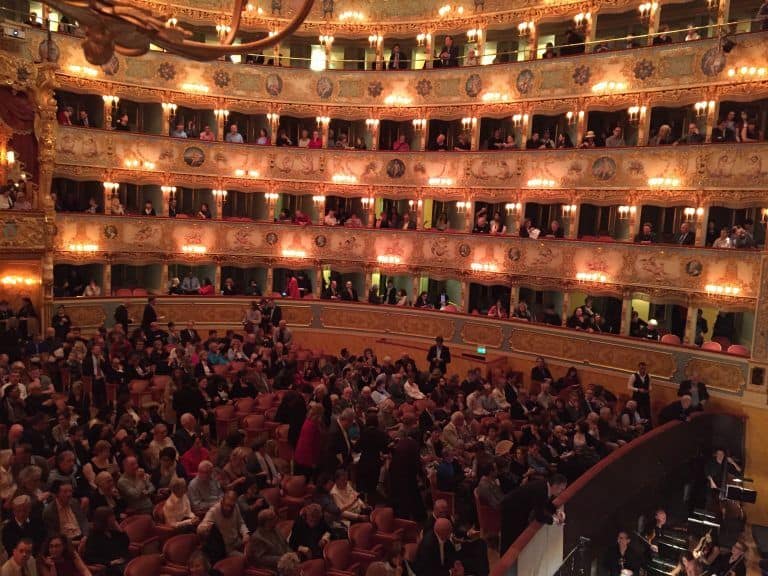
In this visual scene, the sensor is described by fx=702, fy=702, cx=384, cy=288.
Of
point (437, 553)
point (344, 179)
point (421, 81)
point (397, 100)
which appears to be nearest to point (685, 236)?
point (421, 81)

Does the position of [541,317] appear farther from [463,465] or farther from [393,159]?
[463,465]

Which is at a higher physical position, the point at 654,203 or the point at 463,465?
the point at 654,203

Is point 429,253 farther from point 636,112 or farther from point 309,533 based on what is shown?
point 309,533

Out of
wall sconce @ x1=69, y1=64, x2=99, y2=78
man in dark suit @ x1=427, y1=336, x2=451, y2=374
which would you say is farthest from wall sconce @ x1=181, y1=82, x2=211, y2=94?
man in dark suit @ x1=427, y1=336, x2=451, y2=374

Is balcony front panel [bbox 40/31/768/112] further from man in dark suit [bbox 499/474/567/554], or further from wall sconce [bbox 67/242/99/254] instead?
man in dark suit [bbox 499/474/567/554]

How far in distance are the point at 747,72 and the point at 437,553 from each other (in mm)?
13979

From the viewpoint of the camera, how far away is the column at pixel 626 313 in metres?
17.8

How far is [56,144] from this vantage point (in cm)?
1886

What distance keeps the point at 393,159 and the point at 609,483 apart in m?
13.7

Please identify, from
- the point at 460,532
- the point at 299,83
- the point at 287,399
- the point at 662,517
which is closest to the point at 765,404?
the point at 662,517

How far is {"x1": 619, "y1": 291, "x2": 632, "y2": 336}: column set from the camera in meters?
17.8

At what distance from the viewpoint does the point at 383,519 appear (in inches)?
329

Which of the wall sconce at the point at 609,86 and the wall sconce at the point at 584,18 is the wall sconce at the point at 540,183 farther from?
the wall sconce at the point at 584,18

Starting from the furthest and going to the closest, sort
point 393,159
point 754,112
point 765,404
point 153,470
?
point 393,159 < point 754,112 < point 765,404 < point 153,470
